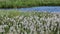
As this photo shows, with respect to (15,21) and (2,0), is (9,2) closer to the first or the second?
(2,0)

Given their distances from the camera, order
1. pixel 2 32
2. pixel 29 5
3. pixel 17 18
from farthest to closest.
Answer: pixel 29 5
pixel 17 18
pixel 2 32

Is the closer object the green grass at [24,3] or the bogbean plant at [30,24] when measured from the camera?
the bogbean plant at [30,24]

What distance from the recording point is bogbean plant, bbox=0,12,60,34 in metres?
1.40

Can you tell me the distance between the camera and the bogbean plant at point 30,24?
55.3 inches

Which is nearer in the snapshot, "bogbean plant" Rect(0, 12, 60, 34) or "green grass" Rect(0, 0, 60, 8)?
"bogbean plant" Rect(0, 12, 60, 34)

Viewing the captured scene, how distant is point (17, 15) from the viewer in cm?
185

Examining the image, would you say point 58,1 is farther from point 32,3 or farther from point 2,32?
point 2,32

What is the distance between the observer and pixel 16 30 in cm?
139

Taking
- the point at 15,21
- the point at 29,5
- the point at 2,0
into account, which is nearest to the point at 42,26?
the point at 15,21

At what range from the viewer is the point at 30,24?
5.26 feet

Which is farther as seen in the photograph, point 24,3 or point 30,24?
point 24,3

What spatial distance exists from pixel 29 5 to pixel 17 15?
0.46 m

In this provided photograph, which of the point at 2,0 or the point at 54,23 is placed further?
the point at 2,0

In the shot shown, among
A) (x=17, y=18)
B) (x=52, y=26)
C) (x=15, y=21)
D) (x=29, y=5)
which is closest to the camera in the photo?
(x=52, y=26)
